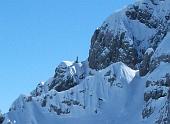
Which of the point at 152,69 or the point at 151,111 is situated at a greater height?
the point at 152,69

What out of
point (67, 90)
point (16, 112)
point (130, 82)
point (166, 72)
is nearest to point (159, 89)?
point (166, 72)

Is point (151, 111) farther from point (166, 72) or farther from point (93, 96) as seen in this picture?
point (93, 96)

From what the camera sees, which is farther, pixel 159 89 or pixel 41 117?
pixel 41 117

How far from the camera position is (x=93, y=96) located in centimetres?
18488

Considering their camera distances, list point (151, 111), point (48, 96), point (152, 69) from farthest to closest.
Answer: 1. point (48, 96)
2. point (152, 69)
3. point (151, 111)

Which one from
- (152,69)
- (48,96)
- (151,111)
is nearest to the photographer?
(151,111)

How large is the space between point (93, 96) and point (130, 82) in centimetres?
1212

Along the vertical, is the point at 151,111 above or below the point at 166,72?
below

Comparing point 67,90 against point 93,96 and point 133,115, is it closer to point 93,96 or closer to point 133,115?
point 93,96

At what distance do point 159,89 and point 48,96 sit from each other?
36.7m

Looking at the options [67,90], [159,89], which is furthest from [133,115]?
[67,90]

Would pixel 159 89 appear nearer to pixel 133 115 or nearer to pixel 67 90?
pixel 133 115

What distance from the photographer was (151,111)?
6422 inches

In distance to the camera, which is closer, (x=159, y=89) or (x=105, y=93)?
(x=159, y=89)
